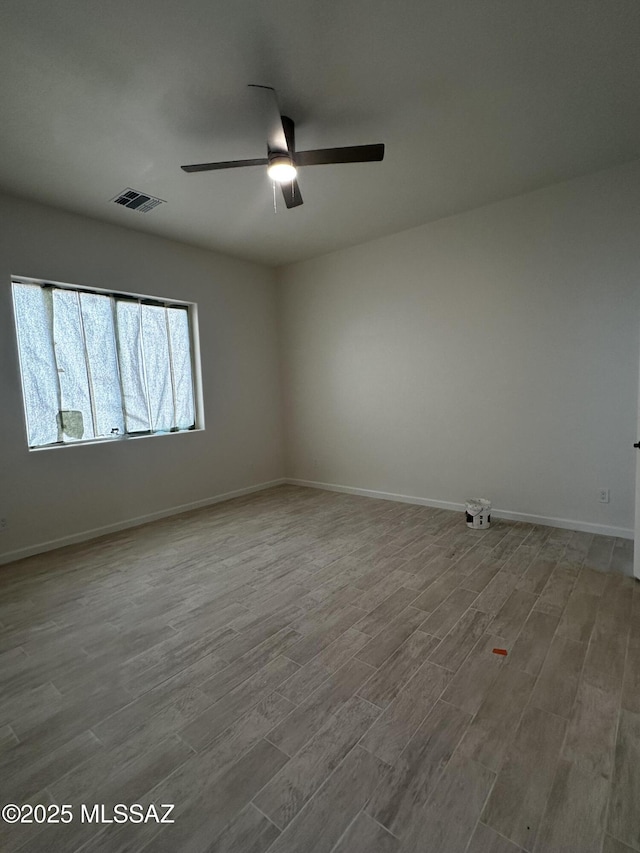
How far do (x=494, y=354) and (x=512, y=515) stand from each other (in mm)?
1581

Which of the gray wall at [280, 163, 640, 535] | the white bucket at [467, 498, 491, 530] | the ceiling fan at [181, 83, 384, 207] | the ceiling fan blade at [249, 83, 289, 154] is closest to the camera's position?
the ceiling fan blade at [249, 83, 289, 154]

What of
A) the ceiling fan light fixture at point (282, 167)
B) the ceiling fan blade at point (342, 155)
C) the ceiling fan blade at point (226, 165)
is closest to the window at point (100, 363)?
the ceiling fan blade at point (226, 165)

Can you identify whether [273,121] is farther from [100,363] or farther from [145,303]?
[100,363]

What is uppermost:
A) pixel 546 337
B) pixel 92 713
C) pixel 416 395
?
pixel 546 337

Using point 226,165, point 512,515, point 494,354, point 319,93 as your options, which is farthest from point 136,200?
point 512,515

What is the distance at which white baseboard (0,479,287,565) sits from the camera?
3318 mm

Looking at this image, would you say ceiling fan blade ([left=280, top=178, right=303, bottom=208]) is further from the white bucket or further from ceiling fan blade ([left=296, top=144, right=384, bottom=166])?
the white bucket

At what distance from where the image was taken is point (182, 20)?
176 cm

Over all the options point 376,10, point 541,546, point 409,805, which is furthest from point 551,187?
point 409,805

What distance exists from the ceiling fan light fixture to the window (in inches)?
96.5

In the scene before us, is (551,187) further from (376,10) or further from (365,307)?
(376,10)

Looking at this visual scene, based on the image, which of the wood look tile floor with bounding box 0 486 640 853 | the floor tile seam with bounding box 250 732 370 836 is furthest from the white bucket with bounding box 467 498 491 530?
the floor tile seam with bounding box 250 732 370 836

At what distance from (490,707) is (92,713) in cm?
170

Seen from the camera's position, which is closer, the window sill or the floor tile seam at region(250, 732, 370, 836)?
the floor tile seam at region(250, 732, 370, 836)
